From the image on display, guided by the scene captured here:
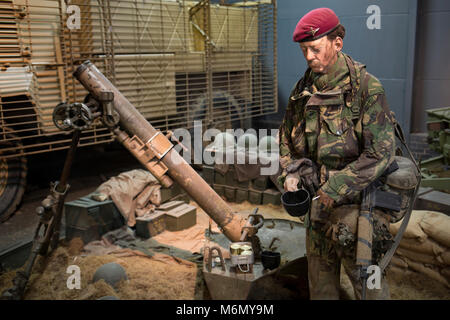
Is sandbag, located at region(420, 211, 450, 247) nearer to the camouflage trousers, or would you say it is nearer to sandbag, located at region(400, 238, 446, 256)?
sandbag, located at region(400, 238, 446, 256)

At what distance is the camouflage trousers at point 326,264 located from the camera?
2645 millimetres

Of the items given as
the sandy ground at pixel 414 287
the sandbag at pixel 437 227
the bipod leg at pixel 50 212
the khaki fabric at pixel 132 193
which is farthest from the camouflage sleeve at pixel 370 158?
the khaki fabric at pixel 132 193

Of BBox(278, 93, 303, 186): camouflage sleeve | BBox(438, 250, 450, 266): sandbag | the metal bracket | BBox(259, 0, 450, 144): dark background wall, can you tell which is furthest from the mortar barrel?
BBox(259, 0, 450, 144): dark background wall

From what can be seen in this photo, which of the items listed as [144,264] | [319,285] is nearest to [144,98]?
[144,264]

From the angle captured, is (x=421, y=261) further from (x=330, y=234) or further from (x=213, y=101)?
(x=213, y=101)

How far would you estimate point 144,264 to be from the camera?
193 inches

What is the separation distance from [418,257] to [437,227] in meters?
0.36

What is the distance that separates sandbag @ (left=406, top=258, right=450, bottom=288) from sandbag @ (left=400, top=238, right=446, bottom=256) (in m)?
0.14

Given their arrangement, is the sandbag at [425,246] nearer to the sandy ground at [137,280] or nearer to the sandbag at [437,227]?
the sandbag at [437,227]

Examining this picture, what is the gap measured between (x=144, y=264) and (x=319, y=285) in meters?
2.60

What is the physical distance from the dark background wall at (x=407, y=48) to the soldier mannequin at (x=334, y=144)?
5.25 meters

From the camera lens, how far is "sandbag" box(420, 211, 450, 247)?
400cm

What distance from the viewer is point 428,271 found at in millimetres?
4168

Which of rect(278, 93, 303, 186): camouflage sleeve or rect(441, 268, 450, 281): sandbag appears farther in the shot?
rect(441, 268, 450, 281): sandbag
